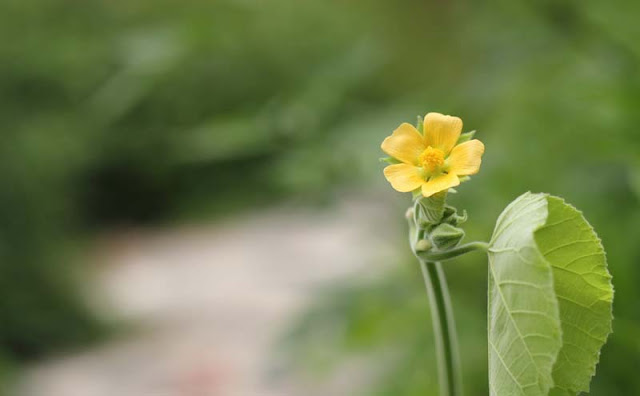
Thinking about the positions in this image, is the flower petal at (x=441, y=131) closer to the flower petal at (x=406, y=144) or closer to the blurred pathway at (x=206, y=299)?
the flower petal at (x=406, y=144)

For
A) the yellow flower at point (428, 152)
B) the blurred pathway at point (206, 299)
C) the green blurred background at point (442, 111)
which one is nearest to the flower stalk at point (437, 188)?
the yellow flower at point (428, 152)

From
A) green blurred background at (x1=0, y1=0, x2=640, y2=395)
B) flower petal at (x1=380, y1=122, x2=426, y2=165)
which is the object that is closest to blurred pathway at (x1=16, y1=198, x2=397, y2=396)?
green blurred background at (x1=0, y1=0, x2=640, y2=395)

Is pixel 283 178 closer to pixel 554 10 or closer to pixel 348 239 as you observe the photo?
pixel 554 10

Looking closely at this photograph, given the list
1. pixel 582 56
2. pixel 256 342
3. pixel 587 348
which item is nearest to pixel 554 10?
pixel 582 56

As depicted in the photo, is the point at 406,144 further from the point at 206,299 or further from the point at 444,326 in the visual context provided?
the point at 206,299

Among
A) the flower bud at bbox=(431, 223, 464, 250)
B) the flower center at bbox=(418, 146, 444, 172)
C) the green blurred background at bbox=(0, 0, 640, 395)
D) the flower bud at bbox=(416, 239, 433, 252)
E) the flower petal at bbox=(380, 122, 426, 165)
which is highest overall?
the green blurred background at bbox=(0, 0, 640, 395)

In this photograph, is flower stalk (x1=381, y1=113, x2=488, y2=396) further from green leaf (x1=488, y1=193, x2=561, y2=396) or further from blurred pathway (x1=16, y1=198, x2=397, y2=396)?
blurred pathway (x1=16, y1=198, x2=397, y2=396)

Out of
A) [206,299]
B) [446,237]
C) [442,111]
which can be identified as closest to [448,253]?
[446,237]

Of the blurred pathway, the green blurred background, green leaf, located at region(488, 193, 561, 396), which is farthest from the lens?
the blurred pathway
